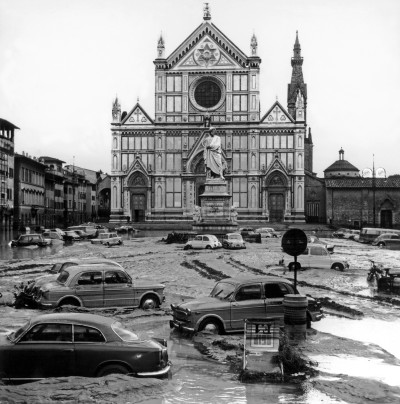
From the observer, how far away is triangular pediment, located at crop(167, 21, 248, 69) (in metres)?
85.4

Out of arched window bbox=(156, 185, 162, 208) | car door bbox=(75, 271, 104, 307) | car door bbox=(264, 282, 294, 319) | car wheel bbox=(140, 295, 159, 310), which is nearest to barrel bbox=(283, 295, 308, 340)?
car door bbox=(264, 282, 294, 319)

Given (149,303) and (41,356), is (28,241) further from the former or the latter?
(41,356)

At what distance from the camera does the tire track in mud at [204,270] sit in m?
27.2

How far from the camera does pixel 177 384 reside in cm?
1073

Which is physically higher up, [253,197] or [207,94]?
[207,94]

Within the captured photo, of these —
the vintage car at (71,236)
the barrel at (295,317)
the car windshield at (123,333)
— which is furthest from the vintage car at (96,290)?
the vintage car at (71,236)

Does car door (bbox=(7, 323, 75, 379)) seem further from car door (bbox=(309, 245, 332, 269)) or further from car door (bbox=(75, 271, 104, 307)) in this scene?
car door (bbox=(309, 245, 332, 269))

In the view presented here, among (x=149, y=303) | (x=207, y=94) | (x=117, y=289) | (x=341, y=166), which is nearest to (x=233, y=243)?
(x=149, y=303)

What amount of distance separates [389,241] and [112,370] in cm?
4390

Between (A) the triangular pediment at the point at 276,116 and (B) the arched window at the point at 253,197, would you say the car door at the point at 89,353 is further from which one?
(A) the triangular pediment at the point at 276,116

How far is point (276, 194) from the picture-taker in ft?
277

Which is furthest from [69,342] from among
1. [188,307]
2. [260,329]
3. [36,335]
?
[188,307]

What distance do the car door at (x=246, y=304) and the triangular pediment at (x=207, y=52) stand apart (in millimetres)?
72896

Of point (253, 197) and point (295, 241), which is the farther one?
point (253, 197)
